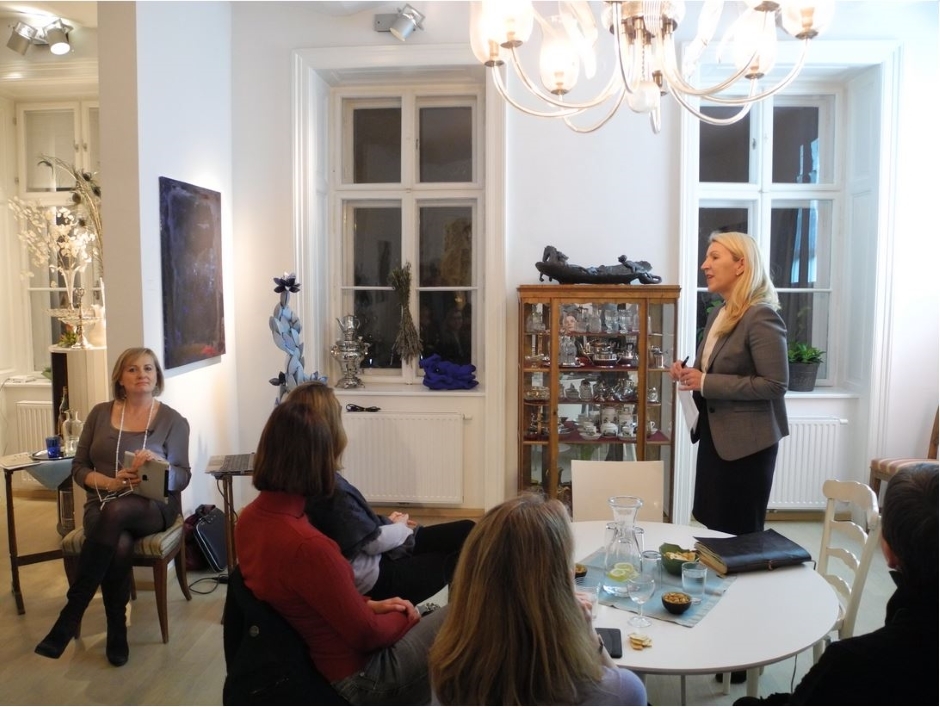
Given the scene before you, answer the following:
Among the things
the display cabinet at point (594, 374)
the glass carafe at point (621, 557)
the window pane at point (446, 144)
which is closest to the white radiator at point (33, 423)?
the window pane at point (446, 144)

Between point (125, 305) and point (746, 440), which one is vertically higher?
point (125, 305)

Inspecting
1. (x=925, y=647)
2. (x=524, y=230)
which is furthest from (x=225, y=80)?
(x=925, y=647)

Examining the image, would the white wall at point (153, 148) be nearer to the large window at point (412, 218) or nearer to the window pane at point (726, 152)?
the large window at point (412, 218)

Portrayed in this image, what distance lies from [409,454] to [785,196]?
9.75ft

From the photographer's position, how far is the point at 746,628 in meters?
1.82

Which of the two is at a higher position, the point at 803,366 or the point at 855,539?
the point at 803,366

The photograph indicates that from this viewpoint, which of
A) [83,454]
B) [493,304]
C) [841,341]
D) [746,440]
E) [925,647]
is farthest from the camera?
[841,341]

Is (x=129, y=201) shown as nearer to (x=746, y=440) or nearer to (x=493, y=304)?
(x=493, y=304)

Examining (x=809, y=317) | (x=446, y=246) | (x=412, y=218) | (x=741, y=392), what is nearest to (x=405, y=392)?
(x=446, y=246)

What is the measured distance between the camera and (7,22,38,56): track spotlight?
183 inches

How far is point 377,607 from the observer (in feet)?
6.71

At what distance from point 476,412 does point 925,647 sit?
347 centimetres

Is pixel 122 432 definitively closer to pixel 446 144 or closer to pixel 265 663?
pixel 265 663

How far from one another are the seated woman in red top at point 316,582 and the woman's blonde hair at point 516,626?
1.65ft
